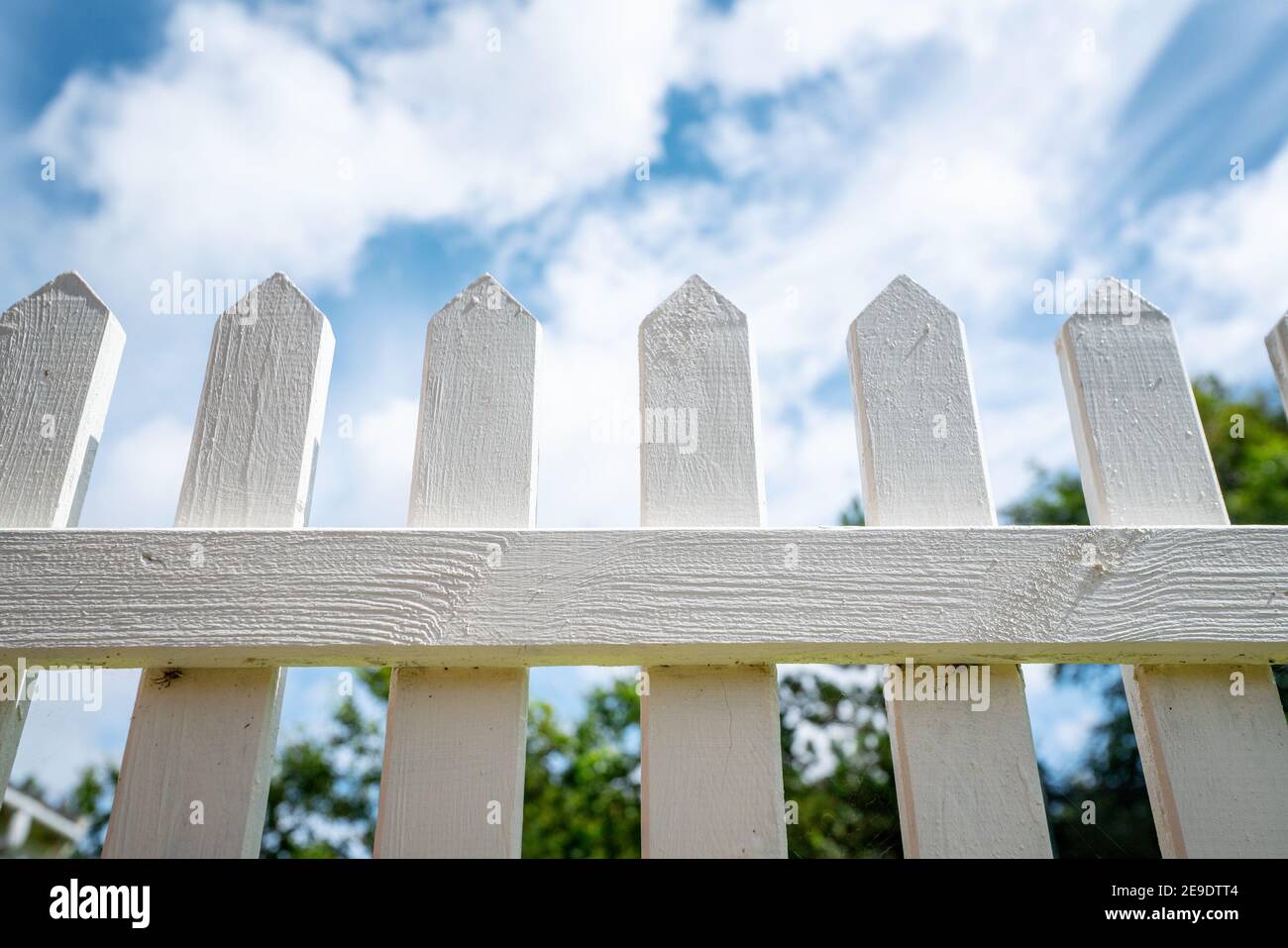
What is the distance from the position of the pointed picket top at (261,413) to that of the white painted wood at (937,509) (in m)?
0.84

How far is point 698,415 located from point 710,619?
35cm

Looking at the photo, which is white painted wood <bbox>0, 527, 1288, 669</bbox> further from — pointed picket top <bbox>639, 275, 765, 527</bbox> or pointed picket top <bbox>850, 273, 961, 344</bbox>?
pointed picket top <bbox>850, 273, 961, 344</bbox>

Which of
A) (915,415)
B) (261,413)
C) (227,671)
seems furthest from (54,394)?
(915,415)

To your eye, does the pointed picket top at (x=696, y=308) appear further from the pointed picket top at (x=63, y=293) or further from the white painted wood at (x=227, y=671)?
the pointed picket top at (x=63, y=293)

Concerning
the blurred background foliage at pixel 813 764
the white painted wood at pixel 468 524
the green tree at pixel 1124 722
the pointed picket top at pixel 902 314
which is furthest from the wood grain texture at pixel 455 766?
the green tree at pixel 1124 722

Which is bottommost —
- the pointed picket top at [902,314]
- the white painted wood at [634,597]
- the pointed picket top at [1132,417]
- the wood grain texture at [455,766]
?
the wood grain texture at [455,766]

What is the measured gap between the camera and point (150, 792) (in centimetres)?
106

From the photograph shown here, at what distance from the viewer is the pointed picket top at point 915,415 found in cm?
121

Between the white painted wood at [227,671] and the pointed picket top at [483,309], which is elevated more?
the pointed picket top at [483,309]

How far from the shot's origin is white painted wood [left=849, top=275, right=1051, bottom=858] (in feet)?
3.43

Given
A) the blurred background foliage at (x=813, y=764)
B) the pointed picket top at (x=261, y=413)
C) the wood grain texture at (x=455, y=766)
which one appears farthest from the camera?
the blurred background foliage at (x=813, y=764)

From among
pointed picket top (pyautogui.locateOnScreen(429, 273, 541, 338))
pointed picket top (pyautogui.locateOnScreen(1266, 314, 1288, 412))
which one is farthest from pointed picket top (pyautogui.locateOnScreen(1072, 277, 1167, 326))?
pointed picket top (pyautogui.locateOnScreen(429, 273, 541, 338))

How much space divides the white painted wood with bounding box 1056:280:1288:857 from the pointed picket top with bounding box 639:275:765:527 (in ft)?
1.61

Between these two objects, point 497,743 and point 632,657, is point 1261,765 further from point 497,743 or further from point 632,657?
point 497,743
